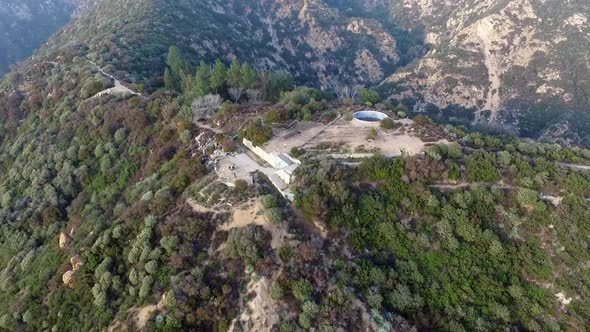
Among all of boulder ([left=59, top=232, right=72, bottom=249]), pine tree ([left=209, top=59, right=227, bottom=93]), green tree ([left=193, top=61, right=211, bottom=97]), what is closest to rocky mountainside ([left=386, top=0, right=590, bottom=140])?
pine tree ([left=209, top=59, right=227, bottom=93])

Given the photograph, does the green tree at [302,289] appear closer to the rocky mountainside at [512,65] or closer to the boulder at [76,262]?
the boulder at [76,262]

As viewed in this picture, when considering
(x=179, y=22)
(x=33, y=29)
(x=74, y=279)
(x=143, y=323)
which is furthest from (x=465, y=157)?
(x=33, y=29)

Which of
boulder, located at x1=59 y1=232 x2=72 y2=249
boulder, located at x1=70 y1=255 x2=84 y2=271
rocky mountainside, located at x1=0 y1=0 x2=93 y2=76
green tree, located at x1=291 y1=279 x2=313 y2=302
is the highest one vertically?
green tree, located at x1=291 y1=279 x2=313 y2=302

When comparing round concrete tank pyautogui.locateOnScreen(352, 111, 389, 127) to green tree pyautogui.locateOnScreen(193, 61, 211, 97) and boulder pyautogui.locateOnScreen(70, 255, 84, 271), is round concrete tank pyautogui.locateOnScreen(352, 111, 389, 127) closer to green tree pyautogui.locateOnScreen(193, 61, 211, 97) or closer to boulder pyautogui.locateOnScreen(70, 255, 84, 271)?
green tree pyautogui.locateOnScreen(193, 61, 211, 97)

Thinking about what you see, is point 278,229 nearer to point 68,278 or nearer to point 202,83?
point 68,278

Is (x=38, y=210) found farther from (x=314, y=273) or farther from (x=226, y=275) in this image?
(x=314, y=273)

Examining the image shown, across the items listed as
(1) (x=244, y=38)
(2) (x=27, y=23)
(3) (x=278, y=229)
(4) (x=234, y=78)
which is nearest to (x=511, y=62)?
(1) (x=244, y=38)
